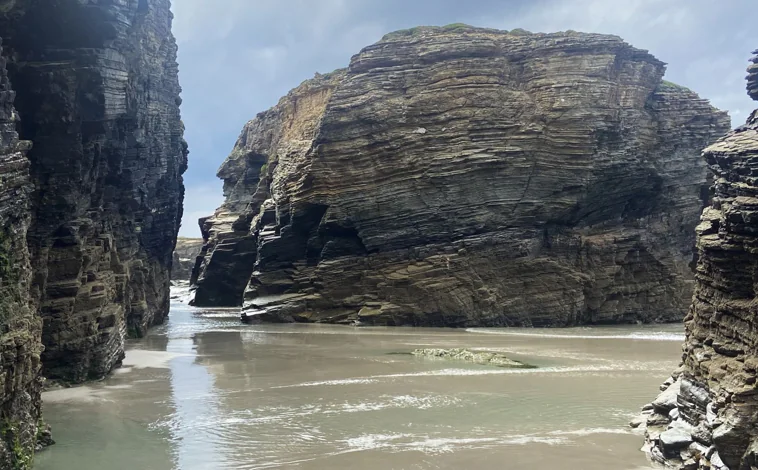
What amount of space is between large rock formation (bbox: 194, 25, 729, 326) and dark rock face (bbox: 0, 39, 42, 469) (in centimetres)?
2846

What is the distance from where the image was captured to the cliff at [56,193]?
10.6 meters

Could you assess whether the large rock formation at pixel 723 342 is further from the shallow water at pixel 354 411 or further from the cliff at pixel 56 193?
the cliff at pixel 56 193

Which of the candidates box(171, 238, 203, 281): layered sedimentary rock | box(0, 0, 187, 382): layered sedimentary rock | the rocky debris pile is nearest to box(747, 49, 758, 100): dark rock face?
the rocky debris pile

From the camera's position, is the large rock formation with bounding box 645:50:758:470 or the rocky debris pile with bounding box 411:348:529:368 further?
the rocky debris pile with bounding box 411:348:529:368

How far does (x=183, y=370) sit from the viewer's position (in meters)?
20.8

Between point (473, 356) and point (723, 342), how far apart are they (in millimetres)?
13302

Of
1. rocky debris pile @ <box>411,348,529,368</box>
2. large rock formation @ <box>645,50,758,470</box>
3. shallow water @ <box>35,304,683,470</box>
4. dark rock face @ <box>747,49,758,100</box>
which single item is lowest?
shallow water @ <box>35,304,683,470</box>

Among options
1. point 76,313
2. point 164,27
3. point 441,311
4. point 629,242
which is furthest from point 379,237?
point 76,313

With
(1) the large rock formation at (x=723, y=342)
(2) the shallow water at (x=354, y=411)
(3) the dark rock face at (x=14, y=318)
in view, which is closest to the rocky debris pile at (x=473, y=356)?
(2) the shallow water at (x=354, y=411)

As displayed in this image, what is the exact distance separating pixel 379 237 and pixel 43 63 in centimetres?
2628

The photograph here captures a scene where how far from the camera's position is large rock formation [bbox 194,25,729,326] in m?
39.1

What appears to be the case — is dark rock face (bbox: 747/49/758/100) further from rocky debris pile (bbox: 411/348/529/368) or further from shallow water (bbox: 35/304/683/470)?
rocky debris pile (bbox: 411/348/529/368)

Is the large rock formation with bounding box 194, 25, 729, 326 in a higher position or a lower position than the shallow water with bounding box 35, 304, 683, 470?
higher

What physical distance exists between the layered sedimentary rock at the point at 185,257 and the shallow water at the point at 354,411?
3370 inches
